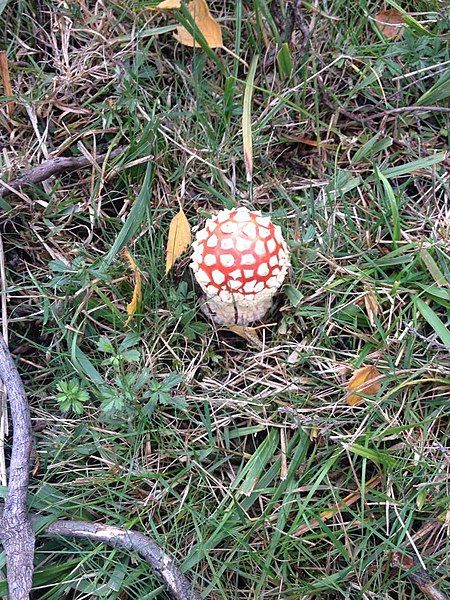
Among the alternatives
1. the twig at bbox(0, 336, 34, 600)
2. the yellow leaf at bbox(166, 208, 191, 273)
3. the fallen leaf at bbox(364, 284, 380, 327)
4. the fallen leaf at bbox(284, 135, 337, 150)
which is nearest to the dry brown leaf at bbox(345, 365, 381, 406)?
the fallen leaf at bbox(364, 284, 380, 327)

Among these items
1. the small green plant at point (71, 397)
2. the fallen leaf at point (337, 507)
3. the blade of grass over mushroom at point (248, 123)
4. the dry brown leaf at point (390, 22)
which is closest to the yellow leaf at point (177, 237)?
the blade of grass over mushroom at point (248, 123)

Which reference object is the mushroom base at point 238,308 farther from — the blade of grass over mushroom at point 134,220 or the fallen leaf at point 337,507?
the fallen leaf at point 337,507

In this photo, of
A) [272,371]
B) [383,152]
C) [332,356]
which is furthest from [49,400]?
[383,152]

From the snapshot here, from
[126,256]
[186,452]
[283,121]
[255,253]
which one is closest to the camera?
[255,253]

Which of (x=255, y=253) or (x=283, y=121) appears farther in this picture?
(x=283, y=121)

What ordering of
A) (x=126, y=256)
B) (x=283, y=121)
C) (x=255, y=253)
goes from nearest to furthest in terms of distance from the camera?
(x=255, y=253), (x=126, y=256), (x=283, y=121)

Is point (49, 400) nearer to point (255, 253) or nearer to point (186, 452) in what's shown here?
point (186, 452)

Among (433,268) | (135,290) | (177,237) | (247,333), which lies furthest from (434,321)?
(135,290)
